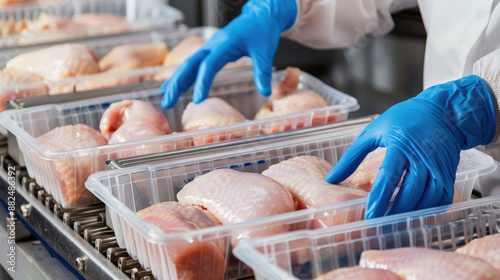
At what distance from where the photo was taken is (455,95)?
4.74 ft

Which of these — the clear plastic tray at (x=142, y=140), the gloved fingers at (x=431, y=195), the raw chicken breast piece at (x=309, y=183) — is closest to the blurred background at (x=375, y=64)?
the clear plastic tray at (x=142, y=140)

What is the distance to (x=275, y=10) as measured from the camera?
207 centimetres

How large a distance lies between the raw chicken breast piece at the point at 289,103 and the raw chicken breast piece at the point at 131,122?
0.98 feet

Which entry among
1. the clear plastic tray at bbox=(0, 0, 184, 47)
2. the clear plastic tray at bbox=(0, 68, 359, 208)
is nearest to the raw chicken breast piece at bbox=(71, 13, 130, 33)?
the clear plastic tray at bbox=(0, 0, 184, 47)

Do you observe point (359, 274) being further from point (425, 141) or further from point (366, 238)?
point (425, 141)

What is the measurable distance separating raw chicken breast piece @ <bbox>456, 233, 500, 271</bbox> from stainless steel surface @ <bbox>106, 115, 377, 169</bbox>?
634mm

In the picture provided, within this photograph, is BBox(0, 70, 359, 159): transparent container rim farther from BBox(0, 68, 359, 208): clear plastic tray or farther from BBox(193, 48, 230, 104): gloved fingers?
BBox(193, 48, 230, 104): gloved fingers

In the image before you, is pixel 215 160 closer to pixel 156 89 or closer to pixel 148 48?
pixel 156 89

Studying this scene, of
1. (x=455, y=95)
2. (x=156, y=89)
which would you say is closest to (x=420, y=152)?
(x=455, y=95)

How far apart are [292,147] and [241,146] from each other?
13 cm

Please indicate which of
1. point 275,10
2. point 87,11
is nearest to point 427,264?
point 275,10

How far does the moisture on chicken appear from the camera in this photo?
1119 millimetres

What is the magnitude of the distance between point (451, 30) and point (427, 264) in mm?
813

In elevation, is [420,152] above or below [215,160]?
above
